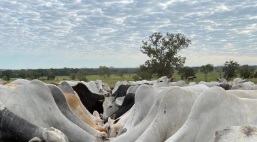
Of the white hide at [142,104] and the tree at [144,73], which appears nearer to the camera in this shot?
the white hide at [142,104]

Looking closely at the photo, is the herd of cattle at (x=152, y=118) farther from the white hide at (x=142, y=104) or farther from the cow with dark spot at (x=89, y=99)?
the cow with dark spot at (x=89, y=99)

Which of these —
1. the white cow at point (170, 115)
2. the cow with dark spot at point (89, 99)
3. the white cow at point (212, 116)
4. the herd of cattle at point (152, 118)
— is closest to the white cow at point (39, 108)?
the herd of cattle at point (152, 118)

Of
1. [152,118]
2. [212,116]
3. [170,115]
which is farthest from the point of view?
[152,118]

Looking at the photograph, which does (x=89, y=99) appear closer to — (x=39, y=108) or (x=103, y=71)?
(x=39, y=108)

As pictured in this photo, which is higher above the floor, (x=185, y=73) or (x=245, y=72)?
(x=245, y=72)

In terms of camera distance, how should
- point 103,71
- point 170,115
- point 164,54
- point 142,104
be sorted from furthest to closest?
point 103,71 < point 164,54 < point 142,104 < point 170,115

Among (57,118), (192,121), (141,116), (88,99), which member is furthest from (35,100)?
(88,99)

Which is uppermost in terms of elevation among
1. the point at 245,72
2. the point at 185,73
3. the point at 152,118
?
the point at 245,72

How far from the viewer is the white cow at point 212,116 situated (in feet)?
12.5

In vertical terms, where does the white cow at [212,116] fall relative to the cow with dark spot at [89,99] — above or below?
above

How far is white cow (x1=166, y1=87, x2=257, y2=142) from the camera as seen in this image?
3809 millimetres

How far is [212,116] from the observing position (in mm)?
3877

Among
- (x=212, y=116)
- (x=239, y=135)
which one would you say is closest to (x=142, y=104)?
(x=212, y=116)

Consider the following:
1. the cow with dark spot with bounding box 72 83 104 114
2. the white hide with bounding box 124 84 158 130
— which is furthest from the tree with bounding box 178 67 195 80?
the white hide with bounding box 124 84 158 130
